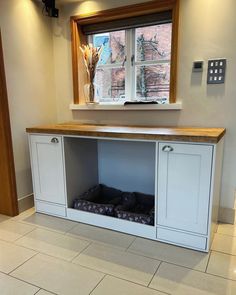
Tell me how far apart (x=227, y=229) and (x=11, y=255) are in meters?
1.82

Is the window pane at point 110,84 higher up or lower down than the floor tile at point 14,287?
higher up

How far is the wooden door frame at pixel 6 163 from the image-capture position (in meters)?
2.29

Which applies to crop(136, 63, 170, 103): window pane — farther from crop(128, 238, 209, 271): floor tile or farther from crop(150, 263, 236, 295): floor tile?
crop(150, 263, 236, 295): floor tile

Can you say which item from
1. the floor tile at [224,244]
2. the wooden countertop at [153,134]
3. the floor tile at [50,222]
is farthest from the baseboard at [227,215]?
the floor tile at [50,222]

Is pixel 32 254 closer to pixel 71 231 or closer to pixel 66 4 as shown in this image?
pixel 71 231

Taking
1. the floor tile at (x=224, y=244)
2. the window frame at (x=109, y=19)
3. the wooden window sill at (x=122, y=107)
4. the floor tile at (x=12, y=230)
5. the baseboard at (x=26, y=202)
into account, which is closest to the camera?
the floor tile at (x=224, y=244)

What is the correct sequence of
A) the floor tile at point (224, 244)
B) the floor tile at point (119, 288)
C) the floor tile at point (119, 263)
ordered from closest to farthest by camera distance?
the floor tile at point (119, 288)
the floor tile at point (119, 263)
the floor tile at point (224, 244)

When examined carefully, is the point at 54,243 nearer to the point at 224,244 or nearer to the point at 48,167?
the point at 48,167

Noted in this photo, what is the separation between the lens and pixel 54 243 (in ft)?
6.56

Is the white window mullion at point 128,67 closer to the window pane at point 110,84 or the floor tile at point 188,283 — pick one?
the window pane at point 110,84

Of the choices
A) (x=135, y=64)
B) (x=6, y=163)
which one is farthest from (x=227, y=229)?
(x=6, y=163)

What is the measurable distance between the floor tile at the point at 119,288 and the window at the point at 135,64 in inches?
67.0

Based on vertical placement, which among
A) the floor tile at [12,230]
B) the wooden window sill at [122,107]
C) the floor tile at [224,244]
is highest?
the wooden window sill at [122,107]

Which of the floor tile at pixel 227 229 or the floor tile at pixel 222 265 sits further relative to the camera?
the floor tile at pixel 227 229
